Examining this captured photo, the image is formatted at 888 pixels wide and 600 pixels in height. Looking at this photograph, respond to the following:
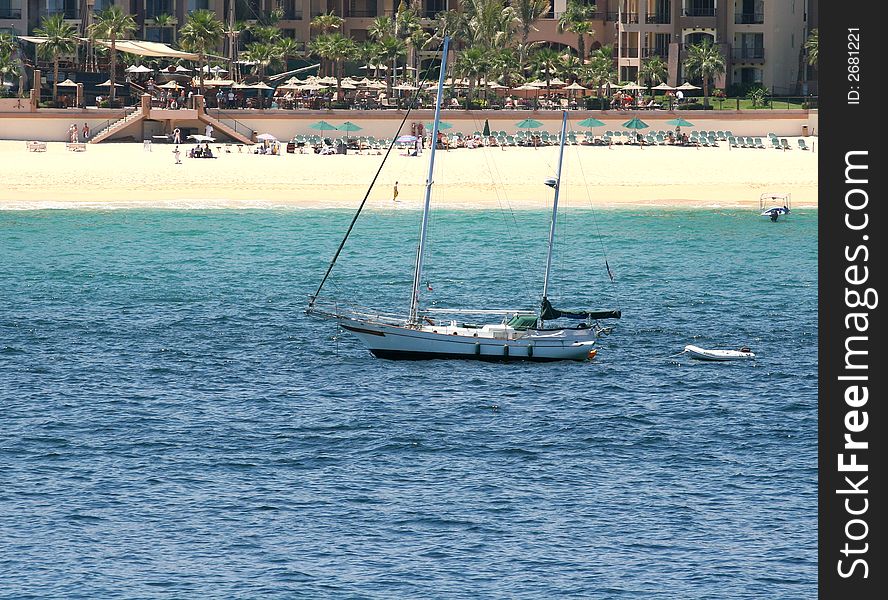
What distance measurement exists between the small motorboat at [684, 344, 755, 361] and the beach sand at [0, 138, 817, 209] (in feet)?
143

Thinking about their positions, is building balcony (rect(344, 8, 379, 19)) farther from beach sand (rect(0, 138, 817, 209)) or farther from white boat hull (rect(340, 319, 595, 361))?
white boat hull (rect(340, 319, 595, 361))

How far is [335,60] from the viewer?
129 metres

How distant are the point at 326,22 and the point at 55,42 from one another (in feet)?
80.8

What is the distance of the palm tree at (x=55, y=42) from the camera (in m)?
118

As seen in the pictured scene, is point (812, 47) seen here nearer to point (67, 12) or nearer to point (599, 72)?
point (599, 72)

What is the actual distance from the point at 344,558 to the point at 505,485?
19.9 ft

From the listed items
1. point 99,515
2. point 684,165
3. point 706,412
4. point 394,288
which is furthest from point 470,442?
point 684,165

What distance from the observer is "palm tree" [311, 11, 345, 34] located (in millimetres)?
135750

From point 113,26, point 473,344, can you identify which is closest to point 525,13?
point 113,26

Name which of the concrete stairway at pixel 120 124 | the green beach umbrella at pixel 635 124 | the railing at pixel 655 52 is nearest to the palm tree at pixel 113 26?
the concrete stairway at pixel 120 124

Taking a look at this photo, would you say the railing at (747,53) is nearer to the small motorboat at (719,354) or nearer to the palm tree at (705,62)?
the palm tree at (705,62)

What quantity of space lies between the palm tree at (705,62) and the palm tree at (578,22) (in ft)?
30.0

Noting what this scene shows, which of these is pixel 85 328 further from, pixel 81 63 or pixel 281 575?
pixel 81 63

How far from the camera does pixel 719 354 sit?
172 ft
